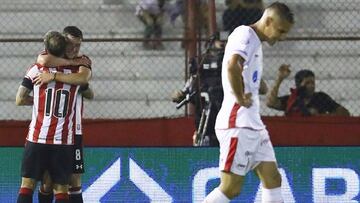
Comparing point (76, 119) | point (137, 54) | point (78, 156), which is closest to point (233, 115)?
point (76, 119)

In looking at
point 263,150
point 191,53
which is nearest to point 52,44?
point 263,150

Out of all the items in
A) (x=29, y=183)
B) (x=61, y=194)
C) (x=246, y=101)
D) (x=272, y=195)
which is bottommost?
(x=61, y=194)

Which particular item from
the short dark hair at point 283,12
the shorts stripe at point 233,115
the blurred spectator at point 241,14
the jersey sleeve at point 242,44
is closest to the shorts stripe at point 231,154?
the shorts stripe at point 233,115

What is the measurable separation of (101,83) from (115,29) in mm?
1029

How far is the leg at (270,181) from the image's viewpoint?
889 centimetres

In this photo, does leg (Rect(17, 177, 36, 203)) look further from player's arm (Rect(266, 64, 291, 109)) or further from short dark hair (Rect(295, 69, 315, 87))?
short dark hair (Rect(295, 69, 315, 87))

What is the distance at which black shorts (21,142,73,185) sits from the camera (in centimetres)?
1012

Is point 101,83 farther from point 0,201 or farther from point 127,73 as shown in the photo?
point 0,201

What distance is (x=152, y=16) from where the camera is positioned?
50.8 ft

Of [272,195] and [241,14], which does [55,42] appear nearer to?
[272,195]

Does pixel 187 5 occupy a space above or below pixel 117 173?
above

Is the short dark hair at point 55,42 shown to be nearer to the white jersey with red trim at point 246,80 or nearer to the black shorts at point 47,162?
the black shorts at point 47,162

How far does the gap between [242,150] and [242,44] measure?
84 cm

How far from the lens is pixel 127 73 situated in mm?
15141
